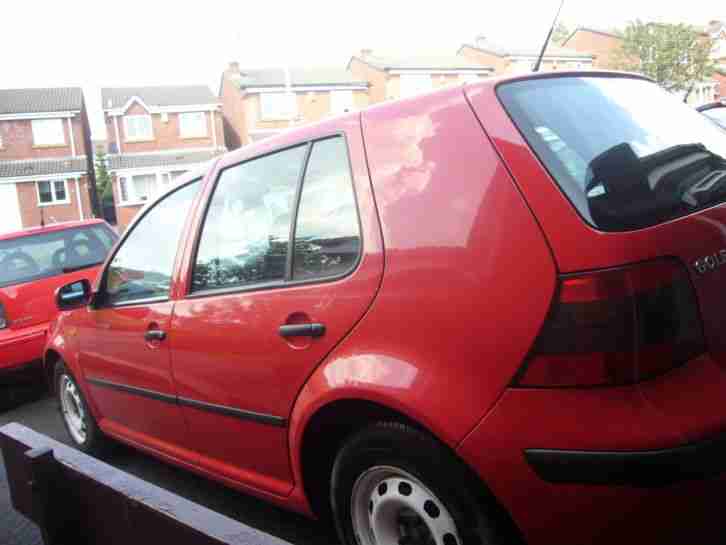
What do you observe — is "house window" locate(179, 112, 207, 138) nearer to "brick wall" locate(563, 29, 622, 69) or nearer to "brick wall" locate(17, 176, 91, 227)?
"brick wall" locate(17, 176, 91, 227)

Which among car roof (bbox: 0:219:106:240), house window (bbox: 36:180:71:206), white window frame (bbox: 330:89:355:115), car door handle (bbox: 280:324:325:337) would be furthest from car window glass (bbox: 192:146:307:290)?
white window frame (bbox: 330:89:355:115)

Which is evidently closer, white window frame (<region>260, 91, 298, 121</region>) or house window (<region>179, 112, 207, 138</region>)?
house window (<region>179, 112, 207, 138</region>)

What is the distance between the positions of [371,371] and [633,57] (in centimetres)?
4589

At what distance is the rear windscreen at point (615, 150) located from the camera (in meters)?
1.83

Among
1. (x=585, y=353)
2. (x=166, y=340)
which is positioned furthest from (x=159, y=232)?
(x=585, y=353)

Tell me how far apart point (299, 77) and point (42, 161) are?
52.4ft

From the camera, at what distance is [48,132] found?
123ft

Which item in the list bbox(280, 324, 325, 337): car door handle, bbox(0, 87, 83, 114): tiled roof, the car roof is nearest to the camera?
bbox(280, 324, 325, 337): car door handle

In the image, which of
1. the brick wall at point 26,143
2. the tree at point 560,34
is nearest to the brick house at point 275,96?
the brick wall at point 26,143

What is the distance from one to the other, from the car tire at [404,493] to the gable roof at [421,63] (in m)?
41.6

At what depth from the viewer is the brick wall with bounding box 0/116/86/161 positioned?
119ft

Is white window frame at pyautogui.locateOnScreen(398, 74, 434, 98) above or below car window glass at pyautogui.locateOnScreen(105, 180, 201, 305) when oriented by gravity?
above

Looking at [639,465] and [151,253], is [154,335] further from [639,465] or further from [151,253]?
[639,465]

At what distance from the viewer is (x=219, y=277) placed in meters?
2.86
